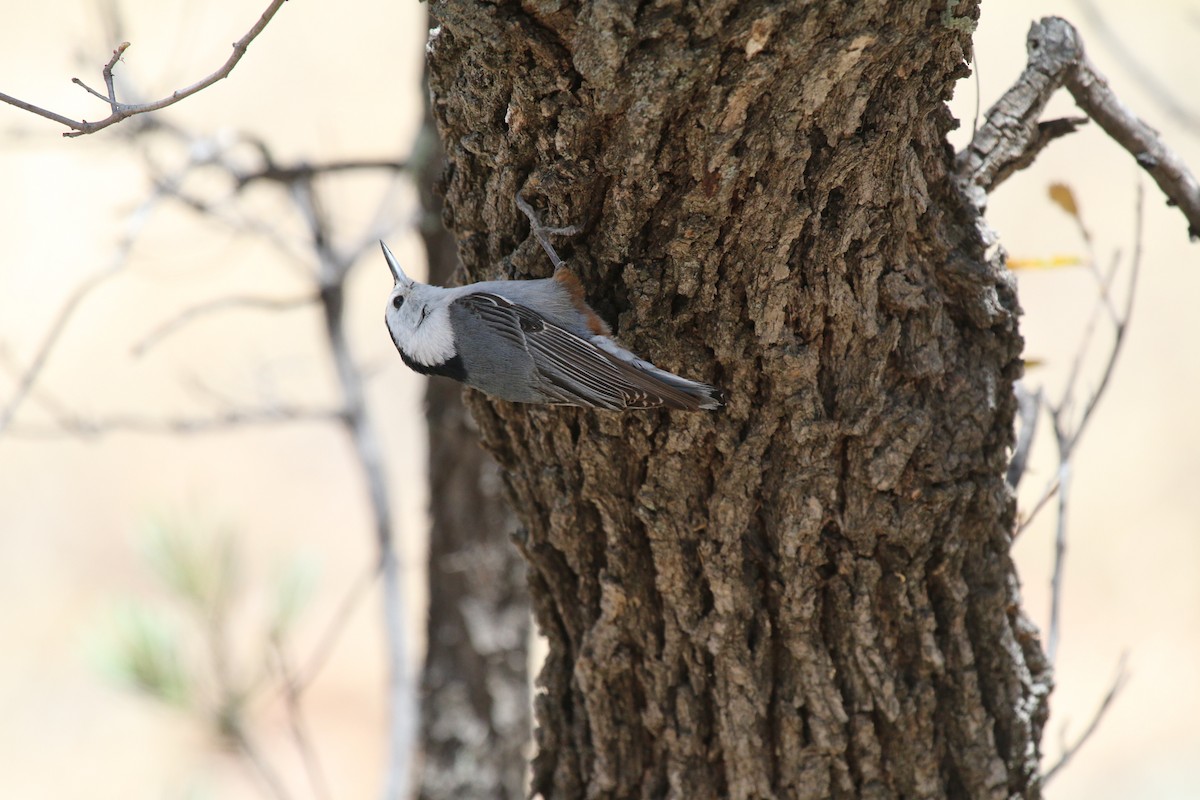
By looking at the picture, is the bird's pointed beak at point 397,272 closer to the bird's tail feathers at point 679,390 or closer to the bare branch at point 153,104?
the bird's tail feathers at point 679,390

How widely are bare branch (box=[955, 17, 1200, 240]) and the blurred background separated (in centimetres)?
271

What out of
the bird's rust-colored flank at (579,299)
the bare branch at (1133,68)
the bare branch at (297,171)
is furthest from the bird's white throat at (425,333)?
the bare branch at (1133,68)

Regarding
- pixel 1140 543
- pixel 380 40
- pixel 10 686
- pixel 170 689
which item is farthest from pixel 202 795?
pixel 380 40

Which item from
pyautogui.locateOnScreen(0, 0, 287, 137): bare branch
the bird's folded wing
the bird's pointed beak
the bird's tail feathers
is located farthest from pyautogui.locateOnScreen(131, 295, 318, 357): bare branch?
the bird's tail feathers

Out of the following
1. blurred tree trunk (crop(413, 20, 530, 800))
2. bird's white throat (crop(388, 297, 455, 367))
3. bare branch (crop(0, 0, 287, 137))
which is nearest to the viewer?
bare branch (crop(0, 0, 287, 137))

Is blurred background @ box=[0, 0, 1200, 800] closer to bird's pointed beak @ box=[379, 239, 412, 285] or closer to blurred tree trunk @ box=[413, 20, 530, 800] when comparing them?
blurred tree trunk @ box=[413, 20, 530, 800]

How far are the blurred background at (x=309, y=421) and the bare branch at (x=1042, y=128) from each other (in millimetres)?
2709

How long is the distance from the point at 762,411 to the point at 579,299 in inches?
14.4

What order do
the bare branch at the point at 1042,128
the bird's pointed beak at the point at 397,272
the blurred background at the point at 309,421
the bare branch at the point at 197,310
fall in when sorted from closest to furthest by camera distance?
the bare branch at the point at 1042,128 < the bird's pointed beak at the point at 397,272 < the bare branch at the point at 197,310 < the blurred background at the point at 309,421

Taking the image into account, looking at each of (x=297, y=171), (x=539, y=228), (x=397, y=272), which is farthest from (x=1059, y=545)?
(x=297, y=171)

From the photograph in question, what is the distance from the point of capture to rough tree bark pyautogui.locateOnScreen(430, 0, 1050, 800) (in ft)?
4.58

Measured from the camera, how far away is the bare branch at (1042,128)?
1.72 metres

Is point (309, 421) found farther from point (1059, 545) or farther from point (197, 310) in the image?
point (1059, 545)

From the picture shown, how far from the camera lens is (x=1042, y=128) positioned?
6.00 ft
